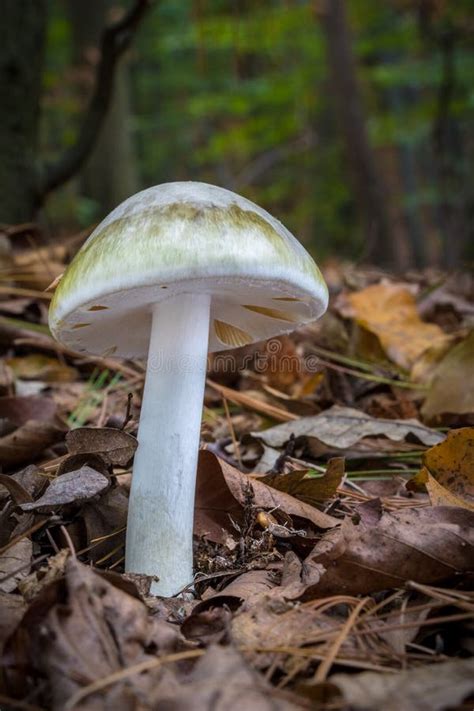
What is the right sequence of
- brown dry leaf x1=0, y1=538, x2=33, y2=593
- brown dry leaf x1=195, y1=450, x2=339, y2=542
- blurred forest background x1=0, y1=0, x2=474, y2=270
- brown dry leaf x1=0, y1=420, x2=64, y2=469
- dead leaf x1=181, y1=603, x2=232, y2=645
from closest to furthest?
dead leaf x1=181, y1=603, x2=232, y2=645 → brown dry leaf x1=0, y1=538, x2=33, y2=593 → brown dry leaf x1=195, y1=450, x2=339, y2=542 → brown dry leaf x1=0, y1=420, x2=64, y2=469 → blurred forest background x1=0, y1=0, x2=474, y2=270

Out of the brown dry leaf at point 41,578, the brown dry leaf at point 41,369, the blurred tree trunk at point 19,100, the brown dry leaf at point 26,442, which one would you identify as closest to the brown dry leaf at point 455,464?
the brown dry leaf at point 41,578

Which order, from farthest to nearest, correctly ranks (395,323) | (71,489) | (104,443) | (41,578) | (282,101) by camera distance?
(282,101)
(395,323)
(104,443)
(71,489)
(41,578)

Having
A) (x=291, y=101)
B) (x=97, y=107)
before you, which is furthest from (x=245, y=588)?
(x=291, y=101)

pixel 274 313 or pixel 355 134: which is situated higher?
pixel 355 134

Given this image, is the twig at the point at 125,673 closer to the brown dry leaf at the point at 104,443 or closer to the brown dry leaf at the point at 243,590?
the brown dry leaf at the point at 243,590

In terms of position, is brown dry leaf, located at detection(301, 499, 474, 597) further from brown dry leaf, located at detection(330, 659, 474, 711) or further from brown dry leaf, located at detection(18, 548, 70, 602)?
brown dry leaf, located at detection(18, 548, 70, 602)

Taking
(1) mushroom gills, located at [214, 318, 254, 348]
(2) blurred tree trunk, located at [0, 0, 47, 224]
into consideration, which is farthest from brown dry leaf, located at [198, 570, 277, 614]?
(2) blurred tree trunk, located at [0, 0, 47, 224]

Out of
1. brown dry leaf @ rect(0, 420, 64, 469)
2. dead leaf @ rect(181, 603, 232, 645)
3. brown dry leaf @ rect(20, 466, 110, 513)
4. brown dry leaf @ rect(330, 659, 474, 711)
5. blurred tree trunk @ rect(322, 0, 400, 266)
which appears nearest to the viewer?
brown dry leaf @ rect(330, 659, 474, 711)

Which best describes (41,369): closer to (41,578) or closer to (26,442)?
(26,442)
